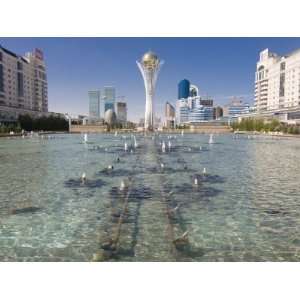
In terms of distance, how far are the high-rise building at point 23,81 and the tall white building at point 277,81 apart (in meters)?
83.6

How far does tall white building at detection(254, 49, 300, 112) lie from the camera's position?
92.0 meters

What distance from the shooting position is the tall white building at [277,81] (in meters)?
92.0

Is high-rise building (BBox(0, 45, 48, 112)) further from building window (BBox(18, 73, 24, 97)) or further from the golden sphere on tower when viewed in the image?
the golden sphere on tower

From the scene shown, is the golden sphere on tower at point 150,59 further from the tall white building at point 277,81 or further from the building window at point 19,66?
the building window at point 19,66

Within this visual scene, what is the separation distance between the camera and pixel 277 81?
103m

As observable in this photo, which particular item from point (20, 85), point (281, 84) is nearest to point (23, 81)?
point (20, 85)

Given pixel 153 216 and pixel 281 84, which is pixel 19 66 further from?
pixel 153 216

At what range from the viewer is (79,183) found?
1462cm

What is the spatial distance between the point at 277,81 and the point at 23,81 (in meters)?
85.4

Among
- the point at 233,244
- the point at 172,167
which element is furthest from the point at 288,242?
the point at 172,167
